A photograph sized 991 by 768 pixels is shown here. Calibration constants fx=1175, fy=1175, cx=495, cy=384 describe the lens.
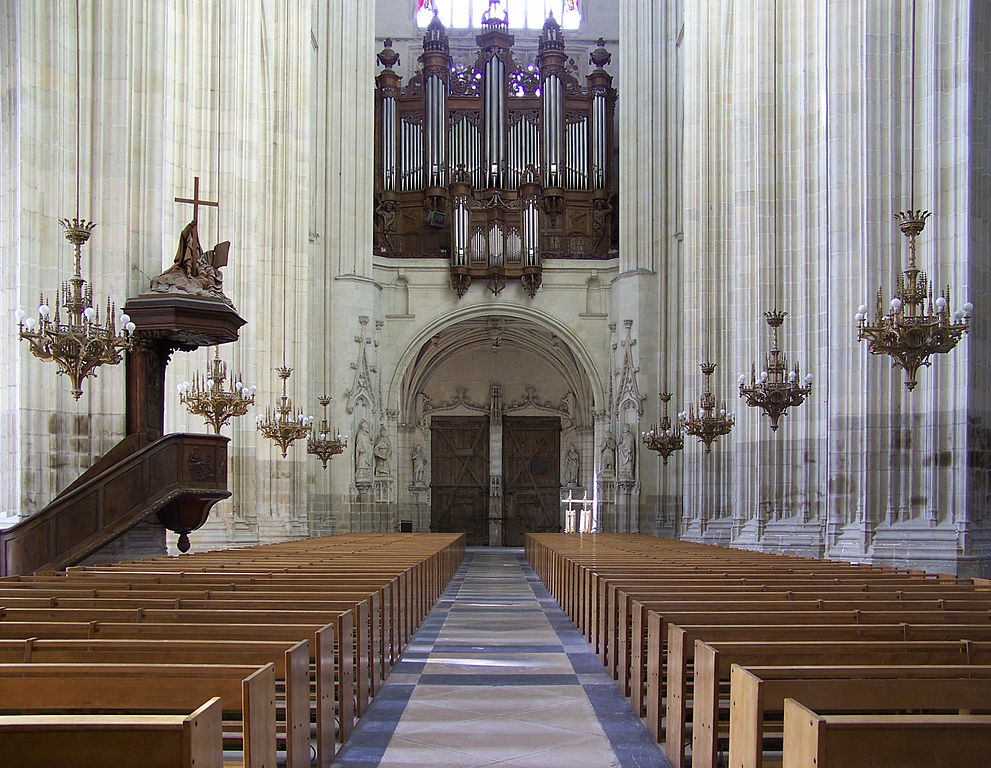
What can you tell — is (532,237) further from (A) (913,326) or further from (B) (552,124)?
(A) (913,326)

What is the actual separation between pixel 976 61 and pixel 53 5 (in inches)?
415

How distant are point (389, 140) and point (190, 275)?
21864mm

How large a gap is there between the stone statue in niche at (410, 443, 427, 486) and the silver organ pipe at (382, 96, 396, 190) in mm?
8828

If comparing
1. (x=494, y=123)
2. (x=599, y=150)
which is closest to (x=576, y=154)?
(x=599, y=150)

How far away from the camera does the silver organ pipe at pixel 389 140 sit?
114 feet

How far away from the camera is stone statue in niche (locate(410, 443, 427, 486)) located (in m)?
38.0

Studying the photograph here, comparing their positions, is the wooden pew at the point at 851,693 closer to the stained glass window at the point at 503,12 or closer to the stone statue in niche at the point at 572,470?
the stone statue in niche at the point at 572,470

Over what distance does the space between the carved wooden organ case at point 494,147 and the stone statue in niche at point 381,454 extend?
18.0 ft

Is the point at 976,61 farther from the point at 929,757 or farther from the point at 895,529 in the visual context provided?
the point at 929,757

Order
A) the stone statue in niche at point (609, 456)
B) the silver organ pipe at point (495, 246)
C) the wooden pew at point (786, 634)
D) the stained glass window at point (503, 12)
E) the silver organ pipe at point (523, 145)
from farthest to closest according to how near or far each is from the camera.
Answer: the stained glass window at point (503, 12), the silver organ pipe at point (523, 145), the silver organ pipe at point (495, 246), the stone statue in niche at point (609, 456), the wooden pew at point (786, 634)

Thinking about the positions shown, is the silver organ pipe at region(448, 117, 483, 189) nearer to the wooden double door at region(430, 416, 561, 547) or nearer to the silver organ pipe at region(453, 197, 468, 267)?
the silver organ pipe at region(453, 197, 468, 267)

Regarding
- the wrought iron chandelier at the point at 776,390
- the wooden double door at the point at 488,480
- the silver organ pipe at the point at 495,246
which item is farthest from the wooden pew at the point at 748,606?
the wooden double door at the point at 488,480

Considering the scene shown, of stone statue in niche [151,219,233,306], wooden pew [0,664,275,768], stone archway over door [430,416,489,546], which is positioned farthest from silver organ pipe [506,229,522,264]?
wooden pew [0,664,275,768]

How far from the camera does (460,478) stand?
38.6 meters
